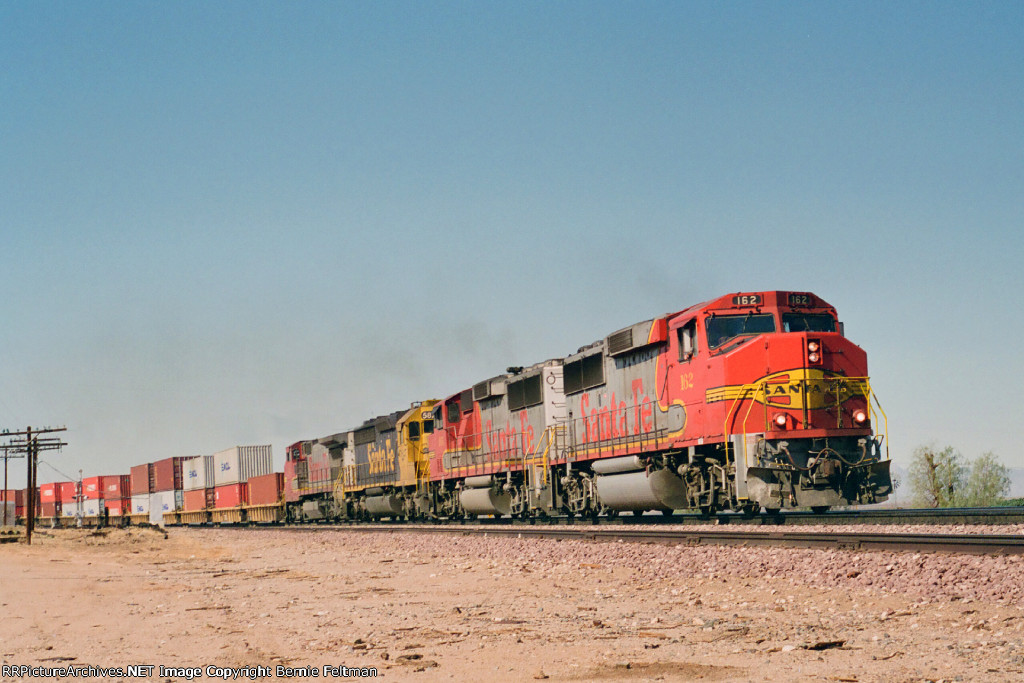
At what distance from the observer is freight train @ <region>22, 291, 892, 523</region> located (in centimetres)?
1920

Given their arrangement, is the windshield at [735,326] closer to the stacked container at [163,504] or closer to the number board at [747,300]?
the number board at [747,300]

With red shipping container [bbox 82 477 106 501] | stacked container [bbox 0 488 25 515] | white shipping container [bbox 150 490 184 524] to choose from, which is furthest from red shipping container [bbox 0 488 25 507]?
white shipping container [bbox 150 490 184 524]

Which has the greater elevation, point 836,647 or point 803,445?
point 803,445

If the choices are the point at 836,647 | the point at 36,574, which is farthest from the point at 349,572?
the point at 836,647

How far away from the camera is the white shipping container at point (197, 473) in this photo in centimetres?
6644

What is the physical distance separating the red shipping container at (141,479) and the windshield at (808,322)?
65.1 meters

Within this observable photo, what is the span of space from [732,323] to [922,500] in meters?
36.0

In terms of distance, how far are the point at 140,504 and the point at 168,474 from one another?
7.07 meters

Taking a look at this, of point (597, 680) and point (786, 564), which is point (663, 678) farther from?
point (786, 564)

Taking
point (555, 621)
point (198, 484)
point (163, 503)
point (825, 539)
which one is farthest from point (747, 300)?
point (163, 503)

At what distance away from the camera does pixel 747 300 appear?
806 inches

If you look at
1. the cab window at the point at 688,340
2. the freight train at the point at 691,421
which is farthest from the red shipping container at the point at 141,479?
the cab window at the point at 688,340

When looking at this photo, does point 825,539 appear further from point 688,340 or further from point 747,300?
point 688,340

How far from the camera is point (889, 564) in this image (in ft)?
40.2
